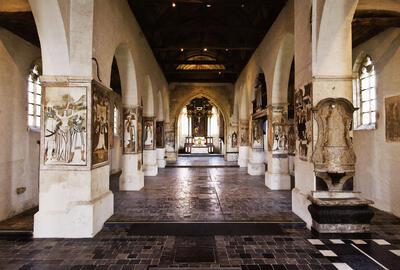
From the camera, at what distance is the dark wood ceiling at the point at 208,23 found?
312 inches

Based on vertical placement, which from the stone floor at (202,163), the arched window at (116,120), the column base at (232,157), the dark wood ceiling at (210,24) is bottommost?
the stone floor at (202,163)

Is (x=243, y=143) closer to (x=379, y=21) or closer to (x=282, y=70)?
(x=282, y=70)

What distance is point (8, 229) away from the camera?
4.93m

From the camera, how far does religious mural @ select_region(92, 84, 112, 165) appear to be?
493 cm

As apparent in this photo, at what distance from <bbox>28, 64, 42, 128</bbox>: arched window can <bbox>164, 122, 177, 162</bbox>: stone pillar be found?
439 inches

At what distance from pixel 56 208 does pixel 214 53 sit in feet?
40.6

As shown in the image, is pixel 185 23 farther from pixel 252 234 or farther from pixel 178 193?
pixel 252 234

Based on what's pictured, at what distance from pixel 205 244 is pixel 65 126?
320 centimetres

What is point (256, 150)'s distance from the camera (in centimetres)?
1163

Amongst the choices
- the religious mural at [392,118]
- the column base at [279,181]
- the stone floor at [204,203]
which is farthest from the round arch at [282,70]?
the stone floor at [204,203]

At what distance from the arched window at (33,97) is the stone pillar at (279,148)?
22.5ft

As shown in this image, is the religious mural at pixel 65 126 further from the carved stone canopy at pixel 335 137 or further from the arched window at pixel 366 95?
the arched window at pixel 366 95

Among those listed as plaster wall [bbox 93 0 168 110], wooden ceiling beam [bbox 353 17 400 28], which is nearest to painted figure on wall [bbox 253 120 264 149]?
plaster wall [bbox 93 0 168 110]

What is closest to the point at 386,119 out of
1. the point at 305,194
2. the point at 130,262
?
the point at 305,194
